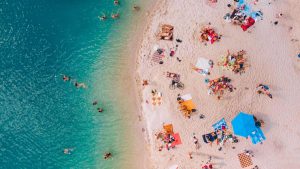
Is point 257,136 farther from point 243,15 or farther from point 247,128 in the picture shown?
point 243,15

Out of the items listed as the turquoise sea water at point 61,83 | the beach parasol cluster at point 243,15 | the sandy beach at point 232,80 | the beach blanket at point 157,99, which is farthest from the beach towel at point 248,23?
the turquoise sea water at point 61,83

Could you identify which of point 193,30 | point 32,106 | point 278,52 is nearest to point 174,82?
point 193,30

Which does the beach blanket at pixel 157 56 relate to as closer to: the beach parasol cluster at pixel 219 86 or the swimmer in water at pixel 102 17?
the beach parasol cluster at pixel 219 86

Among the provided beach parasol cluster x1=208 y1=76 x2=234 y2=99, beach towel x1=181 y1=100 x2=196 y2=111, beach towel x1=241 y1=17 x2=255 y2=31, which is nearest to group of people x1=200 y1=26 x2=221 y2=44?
beach towel x1=241 y1=17 x2=255 y2=31

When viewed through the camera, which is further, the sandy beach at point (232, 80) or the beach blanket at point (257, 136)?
the beach blanket at point (257, 136)

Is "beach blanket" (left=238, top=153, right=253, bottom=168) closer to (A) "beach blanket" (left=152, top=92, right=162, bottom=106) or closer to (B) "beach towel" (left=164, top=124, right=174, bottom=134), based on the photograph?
(B) "beach towel" (left=164, top=124, right=174, bottom=134)

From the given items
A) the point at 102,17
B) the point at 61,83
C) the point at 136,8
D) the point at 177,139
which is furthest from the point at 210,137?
the point at 102,17
